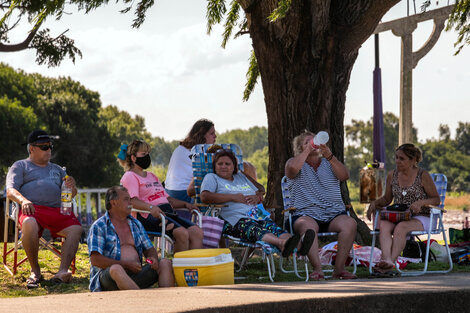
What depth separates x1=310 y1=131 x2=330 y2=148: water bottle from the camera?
6.51 meters

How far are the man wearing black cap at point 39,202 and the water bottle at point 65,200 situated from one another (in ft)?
0.11

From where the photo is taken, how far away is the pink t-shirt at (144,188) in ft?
20.6

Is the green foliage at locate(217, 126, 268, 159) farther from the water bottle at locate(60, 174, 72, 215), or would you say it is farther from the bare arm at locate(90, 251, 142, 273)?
the bare arm at locate(90, 251, 142, 273)

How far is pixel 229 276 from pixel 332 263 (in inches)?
80.5

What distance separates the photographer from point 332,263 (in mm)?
7406

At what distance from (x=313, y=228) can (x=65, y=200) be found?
2.08m


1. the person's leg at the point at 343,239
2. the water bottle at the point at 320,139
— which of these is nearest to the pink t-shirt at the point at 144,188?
the water bottle at the point at 320,139

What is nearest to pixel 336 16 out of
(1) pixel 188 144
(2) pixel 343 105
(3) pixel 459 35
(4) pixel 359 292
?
(2) pixel 343 105

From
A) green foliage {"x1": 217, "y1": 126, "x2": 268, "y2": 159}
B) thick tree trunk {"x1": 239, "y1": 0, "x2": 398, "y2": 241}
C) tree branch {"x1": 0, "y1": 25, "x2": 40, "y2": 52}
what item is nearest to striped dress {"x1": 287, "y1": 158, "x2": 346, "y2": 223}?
thick tree trunk {"x1": 239, "y1": 0, "x2": 398, "y2": 241}

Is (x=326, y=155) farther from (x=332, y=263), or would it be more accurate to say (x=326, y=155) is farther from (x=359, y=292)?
(x=359, y=292)

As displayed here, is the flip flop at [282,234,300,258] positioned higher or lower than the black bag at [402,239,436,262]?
higher

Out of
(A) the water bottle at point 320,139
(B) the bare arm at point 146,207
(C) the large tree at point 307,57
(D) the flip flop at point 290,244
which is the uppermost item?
(C) the large tree at point 307,57

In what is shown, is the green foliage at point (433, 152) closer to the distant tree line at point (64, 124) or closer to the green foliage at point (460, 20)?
the distant tree line at point (64, 124)

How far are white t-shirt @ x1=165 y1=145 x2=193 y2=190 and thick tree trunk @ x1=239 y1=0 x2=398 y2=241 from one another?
219cm
